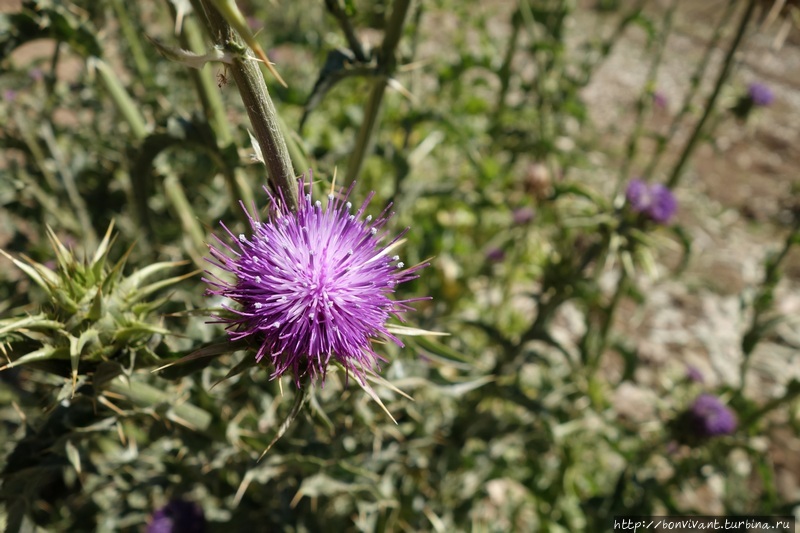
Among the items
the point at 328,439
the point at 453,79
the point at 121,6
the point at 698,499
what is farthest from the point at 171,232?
the point at 698,499

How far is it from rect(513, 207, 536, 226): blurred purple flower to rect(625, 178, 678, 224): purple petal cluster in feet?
3.40

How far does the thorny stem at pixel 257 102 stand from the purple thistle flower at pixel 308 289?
6 centimetres

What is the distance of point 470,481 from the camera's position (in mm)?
3352

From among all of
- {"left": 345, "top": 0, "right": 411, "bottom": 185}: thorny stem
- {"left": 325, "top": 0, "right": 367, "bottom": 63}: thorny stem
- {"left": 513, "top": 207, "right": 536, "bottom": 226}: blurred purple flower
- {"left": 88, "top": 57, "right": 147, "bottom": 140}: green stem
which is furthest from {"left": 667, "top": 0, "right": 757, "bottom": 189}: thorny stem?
{"left": 88, "top": 57, "right": 147, "bottom": 140}: green stem

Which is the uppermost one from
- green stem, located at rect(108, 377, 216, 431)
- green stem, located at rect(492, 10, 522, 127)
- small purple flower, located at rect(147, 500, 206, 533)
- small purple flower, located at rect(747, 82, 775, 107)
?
green stem, located at rect(492, 10, 522, 127)

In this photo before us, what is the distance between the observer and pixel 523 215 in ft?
13.2

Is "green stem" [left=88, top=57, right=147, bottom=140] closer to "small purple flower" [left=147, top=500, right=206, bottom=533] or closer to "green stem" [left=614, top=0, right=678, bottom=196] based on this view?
"small purple flower" [left=147, top=500, right=206, bottom=533]

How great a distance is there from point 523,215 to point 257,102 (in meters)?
3.04

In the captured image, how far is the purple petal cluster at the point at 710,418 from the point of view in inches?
124

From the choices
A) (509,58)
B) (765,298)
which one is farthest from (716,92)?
(509,58)

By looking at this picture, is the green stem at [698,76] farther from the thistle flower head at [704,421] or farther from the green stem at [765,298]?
the thistle flower head at [704,421]

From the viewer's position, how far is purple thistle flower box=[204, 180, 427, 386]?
1396mm

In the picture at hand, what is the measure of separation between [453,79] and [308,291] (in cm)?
266

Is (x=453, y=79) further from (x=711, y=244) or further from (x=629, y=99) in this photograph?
(x=629, y=99)
